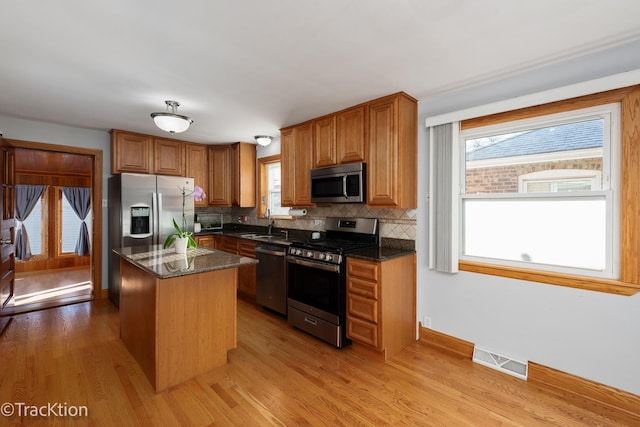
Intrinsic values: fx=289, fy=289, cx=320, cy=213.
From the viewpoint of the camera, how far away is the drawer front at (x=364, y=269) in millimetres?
2543

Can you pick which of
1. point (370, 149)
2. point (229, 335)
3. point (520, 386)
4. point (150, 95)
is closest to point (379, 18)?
point (370, 149)

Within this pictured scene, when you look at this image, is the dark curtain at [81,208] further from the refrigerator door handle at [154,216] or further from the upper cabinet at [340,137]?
the upper cabinet at [340,137]

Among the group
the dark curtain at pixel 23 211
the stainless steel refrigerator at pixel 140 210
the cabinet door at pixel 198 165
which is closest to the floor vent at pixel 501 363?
the stainless steel refrigerator at pixel 140 210

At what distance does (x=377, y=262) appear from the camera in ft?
8.32

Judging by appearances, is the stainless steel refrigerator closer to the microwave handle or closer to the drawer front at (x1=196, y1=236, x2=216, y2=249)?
the drawer front at (x1=196, y1=236, x2=216, y2=249)

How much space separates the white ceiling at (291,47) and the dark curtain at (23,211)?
404 centimetres

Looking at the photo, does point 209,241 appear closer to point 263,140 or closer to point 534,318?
point 263,140

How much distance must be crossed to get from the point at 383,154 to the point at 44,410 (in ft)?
10.4

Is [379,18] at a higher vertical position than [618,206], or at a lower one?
higher

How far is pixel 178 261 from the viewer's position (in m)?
2.34

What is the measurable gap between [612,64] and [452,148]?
112 cm

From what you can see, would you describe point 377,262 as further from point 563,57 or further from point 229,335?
point 563,57

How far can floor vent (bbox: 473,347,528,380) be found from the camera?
232 cm

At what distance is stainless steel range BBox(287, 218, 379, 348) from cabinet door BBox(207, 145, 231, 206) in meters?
2.25
